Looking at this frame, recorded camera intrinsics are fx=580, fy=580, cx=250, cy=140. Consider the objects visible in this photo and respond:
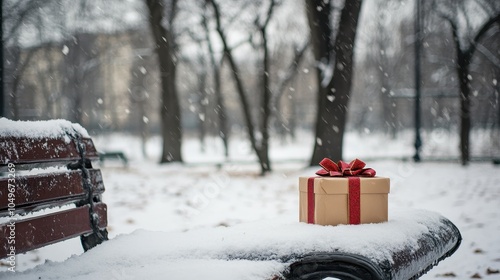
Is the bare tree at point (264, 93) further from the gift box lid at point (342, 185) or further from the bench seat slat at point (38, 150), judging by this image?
the gift box lid at point (342, 185)

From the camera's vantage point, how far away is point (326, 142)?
13297mm

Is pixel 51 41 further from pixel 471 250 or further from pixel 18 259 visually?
pixel 471 250

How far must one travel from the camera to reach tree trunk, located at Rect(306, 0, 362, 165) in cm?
1254

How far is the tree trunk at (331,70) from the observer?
12539mm

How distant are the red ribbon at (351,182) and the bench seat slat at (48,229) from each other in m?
1.39

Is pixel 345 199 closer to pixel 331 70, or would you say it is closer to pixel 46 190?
pixel 46 190

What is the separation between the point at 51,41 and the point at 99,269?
62.8 ft

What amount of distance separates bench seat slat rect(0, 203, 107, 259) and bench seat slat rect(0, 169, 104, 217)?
0.07 metres

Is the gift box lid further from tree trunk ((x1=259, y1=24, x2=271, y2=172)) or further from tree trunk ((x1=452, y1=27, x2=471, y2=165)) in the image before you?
tree trunk ((x1=452, y1=27, x2=471, y2=165))

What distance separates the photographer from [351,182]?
10.9ft

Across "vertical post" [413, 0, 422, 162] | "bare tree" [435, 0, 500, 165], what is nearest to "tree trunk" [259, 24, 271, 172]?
"vertical post" [413, 0, 422, 162]

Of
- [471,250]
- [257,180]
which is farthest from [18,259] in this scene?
[257,180]

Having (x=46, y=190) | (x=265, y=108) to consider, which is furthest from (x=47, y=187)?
(x=265, y=108)

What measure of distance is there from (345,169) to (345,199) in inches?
9.2
